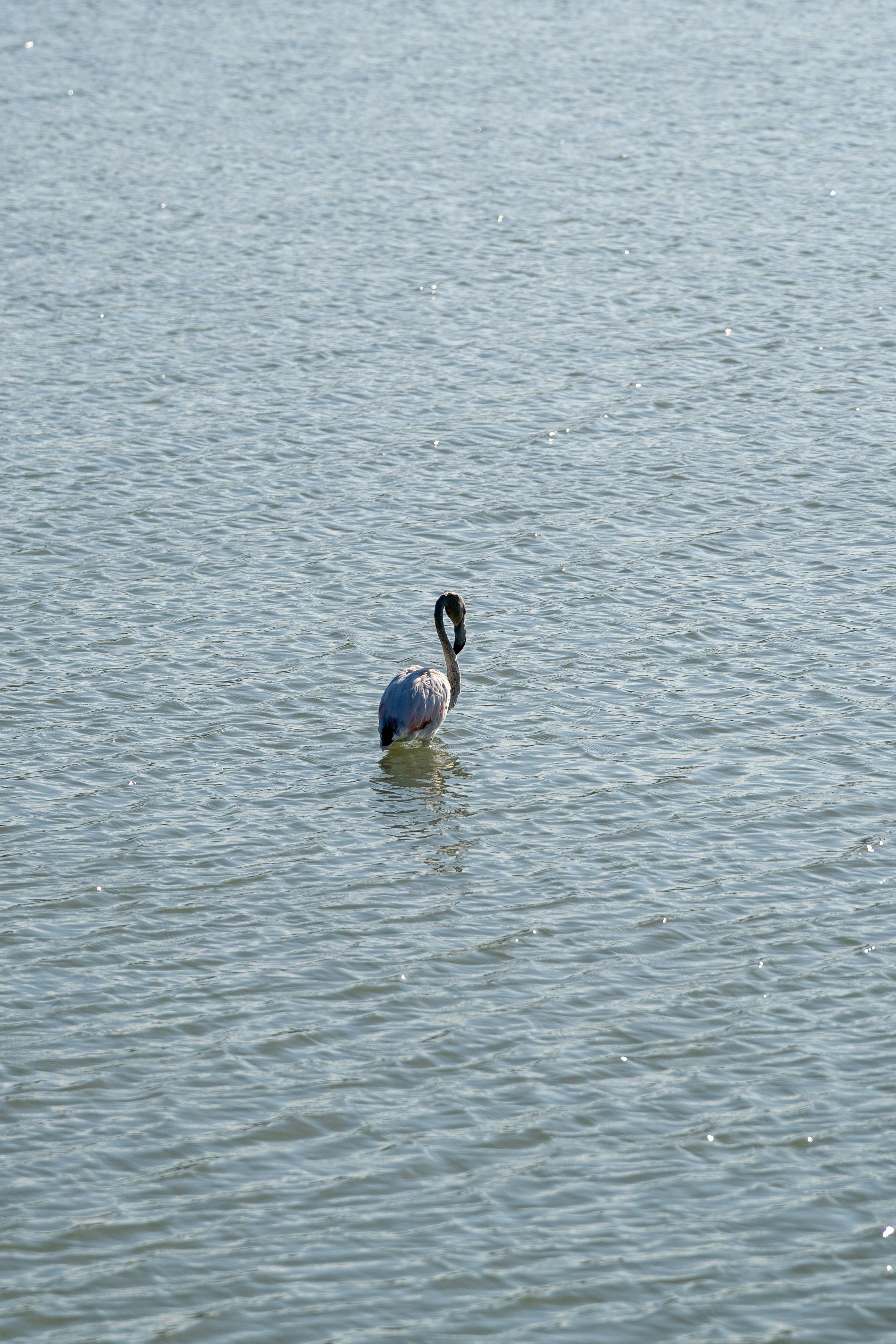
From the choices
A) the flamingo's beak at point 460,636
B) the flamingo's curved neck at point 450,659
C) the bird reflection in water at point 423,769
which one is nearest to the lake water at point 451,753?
the bird reflection in water at point 423,769

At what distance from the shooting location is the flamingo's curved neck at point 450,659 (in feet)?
54.4

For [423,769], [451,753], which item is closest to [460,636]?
[451,753]

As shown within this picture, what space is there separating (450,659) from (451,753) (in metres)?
1.14

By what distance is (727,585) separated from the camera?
1888cm

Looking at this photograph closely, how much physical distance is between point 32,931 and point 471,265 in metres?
19.2

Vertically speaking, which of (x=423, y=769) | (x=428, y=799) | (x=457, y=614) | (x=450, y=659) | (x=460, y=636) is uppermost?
(x=457, y=614)

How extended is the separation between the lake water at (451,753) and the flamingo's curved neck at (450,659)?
25cm

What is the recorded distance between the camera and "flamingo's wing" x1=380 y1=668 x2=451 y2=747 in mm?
15555

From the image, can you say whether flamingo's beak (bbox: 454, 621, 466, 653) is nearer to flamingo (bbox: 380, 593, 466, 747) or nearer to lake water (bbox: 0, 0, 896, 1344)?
flamingo (bbox: 380, 593, 466, 747)

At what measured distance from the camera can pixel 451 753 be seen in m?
16.0

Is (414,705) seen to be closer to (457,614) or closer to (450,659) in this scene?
(450,659)

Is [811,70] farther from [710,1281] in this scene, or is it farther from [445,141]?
[710,1281]

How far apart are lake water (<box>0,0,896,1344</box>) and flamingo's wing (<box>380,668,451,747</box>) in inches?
16.4

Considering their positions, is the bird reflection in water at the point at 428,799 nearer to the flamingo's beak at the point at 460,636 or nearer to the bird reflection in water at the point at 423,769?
the bird reflection in water at the point at 423,769
